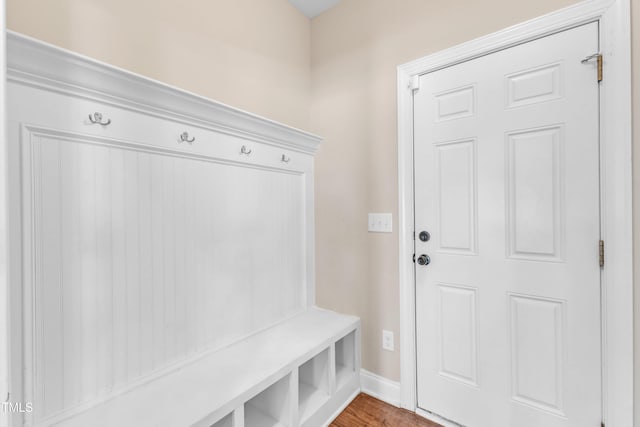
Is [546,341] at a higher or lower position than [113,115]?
lower

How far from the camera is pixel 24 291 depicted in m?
0.90

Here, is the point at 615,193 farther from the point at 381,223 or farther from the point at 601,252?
the point at 381,223

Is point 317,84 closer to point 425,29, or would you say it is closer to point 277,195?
point 425,29

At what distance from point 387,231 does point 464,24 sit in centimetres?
117

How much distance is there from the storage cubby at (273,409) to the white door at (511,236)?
0.79 metres

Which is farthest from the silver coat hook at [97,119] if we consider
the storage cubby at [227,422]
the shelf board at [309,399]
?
the shelf board at [309,399]

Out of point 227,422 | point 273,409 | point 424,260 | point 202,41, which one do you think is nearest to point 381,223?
point 424,260

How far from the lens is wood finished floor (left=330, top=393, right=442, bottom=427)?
1.54m

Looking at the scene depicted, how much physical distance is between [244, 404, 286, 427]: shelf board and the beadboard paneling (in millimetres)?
361

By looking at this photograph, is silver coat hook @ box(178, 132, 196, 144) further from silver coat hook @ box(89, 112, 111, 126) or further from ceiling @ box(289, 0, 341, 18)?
ceiling @ box(289, 0, 341, 18)

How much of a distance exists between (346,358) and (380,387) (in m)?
0.26

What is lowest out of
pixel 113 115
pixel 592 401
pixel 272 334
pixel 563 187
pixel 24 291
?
pixel 592 401

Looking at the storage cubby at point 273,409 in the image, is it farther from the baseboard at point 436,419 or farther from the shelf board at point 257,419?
the baseboard at point 436,419

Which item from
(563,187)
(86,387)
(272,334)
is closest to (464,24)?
(563,187)
